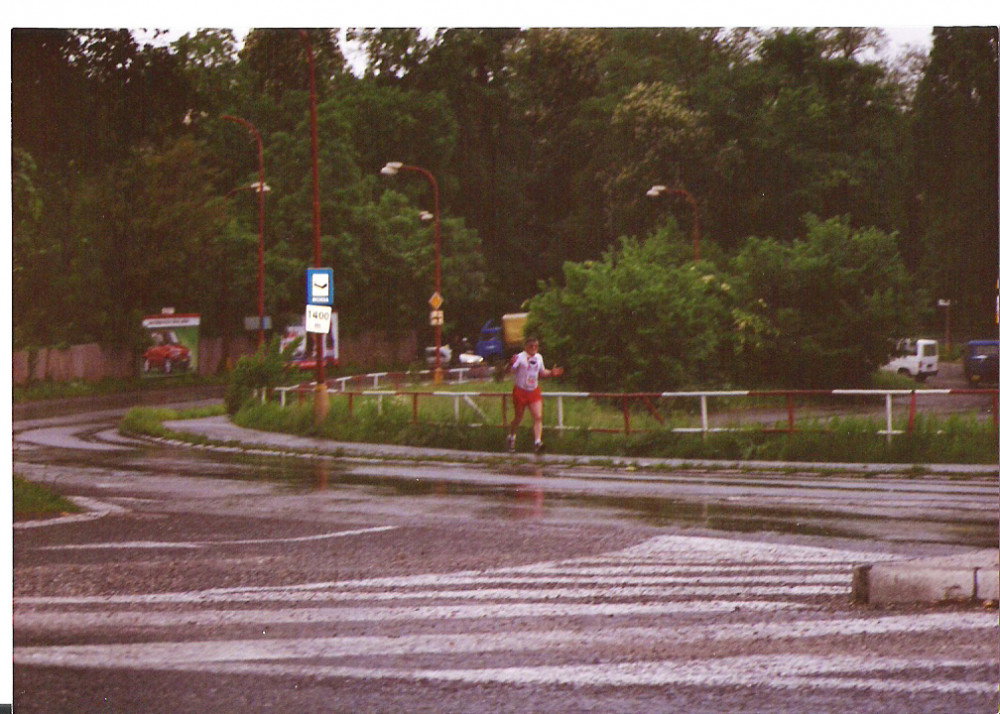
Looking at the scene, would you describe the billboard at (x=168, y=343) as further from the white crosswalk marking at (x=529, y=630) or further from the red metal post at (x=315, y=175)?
the white crosswalk marking at (x=529, y=630)

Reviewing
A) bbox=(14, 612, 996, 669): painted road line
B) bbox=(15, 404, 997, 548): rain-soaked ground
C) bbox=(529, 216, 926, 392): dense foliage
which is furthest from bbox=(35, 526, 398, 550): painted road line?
bbox=(529, 216, 926, 392): dense foliage

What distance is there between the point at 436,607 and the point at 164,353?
168 centimetres

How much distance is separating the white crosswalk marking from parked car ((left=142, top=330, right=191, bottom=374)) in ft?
3.49

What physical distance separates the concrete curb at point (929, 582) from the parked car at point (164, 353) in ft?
10.5

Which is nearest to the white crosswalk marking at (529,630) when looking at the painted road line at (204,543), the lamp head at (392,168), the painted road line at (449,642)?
the painted road line at (449,642)

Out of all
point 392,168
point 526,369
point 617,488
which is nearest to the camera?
Answer: point 392,168

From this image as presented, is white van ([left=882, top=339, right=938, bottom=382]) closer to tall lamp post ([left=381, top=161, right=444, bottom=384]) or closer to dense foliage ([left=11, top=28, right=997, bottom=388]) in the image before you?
dense foliage ([left=11, top=28, right=997, bottom=388])

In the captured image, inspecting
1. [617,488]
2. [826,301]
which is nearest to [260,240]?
[826,301]

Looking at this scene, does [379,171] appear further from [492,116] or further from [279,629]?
[279,629]

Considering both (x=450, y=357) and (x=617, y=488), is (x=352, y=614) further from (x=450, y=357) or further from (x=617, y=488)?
(x=617, y=488)

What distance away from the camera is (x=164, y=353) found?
21.3 feet

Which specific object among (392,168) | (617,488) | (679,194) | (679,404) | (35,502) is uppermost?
(392,168)

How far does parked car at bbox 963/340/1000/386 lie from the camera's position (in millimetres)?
6461

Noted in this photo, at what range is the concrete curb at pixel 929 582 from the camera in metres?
5.98
